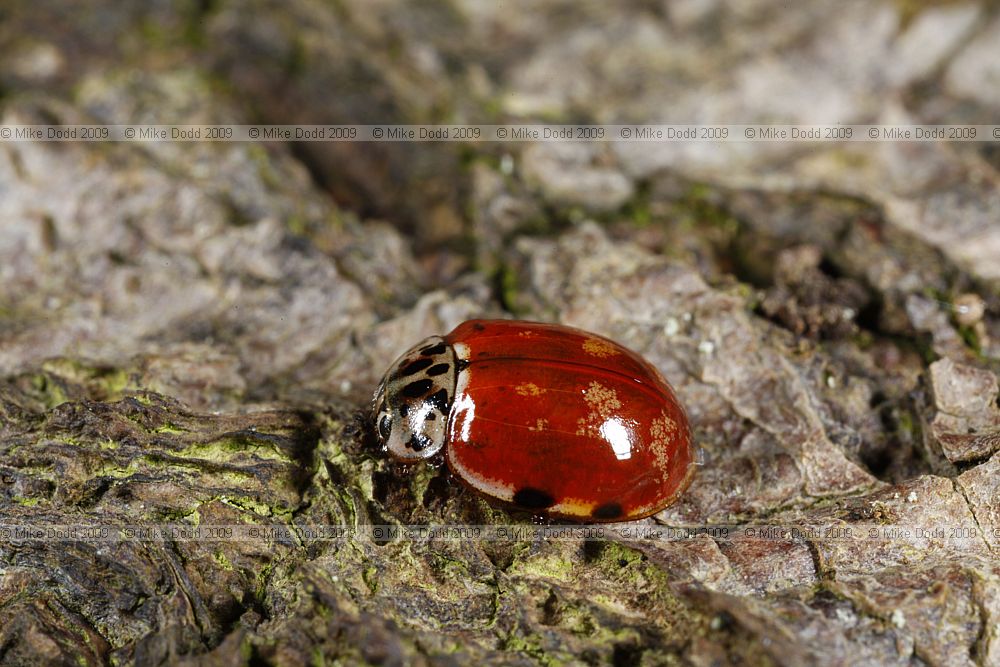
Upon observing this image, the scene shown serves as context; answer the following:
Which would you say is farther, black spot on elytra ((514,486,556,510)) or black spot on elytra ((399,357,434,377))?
black spot on elytra ((399,357,434,377))

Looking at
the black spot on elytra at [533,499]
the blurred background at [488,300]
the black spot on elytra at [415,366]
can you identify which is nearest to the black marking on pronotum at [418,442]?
the blurred background at [488,300]

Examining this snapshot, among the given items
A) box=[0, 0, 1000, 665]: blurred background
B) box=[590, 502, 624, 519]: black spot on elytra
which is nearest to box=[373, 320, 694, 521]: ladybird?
box=[590, 502, 624, 519]: black spot on elytra

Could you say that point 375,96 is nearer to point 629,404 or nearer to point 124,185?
point 124,185

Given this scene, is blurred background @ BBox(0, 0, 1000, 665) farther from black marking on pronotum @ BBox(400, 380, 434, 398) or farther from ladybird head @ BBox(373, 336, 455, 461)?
black marking on pronotum @ BBox(400, 380, 434, 398)

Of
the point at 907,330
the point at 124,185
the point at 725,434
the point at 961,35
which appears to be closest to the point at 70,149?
the point at 124,185

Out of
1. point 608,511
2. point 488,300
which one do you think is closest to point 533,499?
point 608,511

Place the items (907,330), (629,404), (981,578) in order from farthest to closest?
(907,330) < (629,404) < (981,578)

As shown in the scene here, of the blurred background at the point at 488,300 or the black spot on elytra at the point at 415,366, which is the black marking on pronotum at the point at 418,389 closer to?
the black spot on elytra at the point at 415,366

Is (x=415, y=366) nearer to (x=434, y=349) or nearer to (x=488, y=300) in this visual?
(x=434, y=349)
